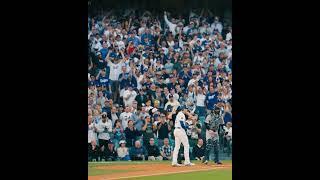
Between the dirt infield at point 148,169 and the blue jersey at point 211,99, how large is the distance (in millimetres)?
1080

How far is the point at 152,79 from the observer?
343 inches

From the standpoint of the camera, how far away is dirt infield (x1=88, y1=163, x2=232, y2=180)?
7.15 metres

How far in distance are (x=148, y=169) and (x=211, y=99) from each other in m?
1.77

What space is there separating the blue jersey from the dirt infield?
108 centimetres

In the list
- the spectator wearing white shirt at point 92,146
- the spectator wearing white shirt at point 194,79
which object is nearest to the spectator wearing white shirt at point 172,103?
the spectator wearing white shirt at point 194,79

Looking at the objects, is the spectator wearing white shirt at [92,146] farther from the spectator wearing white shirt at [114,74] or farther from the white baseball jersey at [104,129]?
the spectator wearing white shirt at [114,74]

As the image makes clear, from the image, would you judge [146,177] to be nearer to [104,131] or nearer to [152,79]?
[104,131]

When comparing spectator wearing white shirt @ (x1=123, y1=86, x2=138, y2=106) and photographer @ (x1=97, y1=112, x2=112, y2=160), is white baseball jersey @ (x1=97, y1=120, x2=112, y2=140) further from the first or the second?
spectator wearing white shirt @ (x1=123, y1=86, x2=138, y2=106)

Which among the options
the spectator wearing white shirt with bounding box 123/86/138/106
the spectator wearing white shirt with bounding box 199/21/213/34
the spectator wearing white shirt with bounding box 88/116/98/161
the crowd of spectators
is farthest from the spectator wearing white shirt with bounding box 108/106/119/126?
the spectator wearing white shirt with bounding box 199/21/213/34

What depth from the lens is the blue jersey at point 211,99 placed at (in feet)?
27.5

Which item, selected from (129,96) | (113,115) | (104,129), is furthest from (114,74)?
(104,129)
